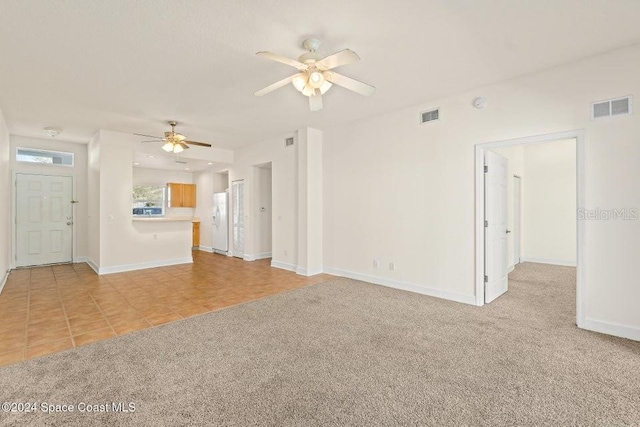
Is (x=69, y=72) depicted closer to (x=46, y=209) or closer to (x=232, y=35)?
(x=232, y=35)

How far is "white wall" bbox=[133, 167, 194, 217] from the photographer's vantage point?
29.4 feet

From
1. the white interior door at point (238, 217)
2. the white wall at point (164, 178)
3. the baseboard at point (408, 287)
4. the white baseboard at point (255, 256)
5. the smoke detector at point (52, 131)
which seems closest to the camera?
the baseboard at point (408, 287)

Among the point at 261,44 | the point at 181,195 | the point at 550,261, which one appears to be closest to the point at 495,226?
the point at 261,44

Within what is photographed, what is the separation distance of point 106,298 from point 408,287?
177 inches

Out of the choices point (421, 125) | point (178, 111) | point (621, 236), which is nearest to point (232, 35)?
point (178, 111)

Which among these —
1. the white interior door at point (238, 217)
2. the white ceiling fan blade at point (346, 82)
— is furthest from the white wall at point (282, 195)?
the white ceiling fan blade at point (346, 82)

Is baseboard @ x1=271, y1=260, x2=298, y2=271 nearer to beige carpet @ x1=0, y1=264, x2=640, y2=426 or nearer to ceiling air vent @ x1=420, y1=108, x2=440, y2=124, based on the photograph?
beige carpet @ x1=0, y1=264, x2=640, y2=426

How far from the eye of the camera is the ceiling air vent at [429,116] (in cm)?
425

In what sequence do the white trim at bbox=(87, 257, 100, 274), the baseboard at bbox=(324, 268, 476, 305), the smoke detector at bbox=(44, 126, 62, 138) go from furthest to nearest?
the white trim at bbox=(87, 257, 100, 274) < the smoke detector at bbox=(44, 126, 62, 138) < the baseboard at bbox=(324, 268, 476, 305)

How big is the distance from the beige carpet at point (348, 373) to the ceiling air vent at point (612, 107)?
7.43 feet

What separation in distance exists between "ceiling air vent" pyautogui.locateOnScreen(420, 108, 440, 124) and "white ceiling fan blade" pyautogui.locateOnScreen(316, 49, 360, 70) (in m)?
2.21

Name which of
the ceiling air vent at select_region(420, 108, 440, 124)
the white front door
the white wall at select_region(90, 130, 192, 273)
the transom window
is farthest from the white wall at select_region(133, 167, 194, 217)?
the ceiling air vent at select_region(420, 108, 440, 124)

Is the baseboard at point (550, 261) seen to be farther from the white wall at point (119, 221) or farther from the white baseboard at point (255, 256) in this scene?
the white wall at point (119, 221)

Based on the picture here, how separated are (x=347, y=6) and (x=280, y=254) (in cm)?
505
